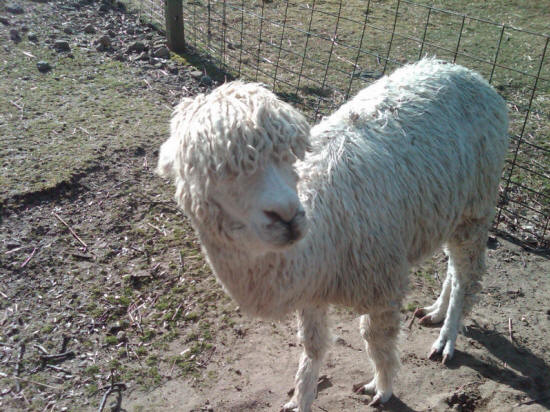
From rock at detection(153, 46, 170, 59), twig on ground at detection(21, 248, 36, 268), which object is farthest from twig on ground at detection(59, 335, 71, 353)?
rock at detection(153, 46, 170, 59)

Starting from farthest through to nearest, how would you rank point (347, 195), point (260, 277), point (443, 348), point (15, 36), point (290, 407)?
1. point (15, 36)
2. point (443, 348)
3. point (290, 407)
4. point (347, 195)
5. point (260, 277)

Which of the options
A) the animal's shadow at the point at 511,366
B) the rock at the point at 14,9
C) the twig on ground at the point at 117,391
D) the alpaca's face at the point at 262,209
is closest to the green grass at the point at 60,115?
the rock at the point at 14,9

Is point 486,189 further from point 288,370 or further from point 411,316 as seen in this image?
point 288,370

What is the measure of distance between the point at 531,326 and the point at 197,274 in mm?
2731

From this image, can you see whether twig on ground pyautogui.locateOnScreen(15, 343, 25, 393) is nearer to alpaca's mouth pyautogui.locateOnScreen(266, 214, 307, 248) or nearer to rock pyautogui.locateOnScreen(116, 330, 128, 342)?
rock pyautogui.locateOnScreen(116, 330, 128, 342)

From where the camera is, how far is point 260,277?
247 centimetres

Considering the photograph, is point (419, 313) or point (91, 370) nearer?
point (91, 370)

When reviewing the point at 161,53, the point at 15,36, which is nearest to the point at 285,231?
the point at 161,53

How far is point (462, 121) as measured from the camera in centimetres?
330

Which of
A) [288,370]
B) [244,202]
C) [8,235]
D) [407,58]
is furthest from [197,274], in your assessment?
[407,58]

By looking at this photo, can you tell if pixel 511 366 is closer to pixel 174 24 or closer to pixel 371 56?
pixel 371 56

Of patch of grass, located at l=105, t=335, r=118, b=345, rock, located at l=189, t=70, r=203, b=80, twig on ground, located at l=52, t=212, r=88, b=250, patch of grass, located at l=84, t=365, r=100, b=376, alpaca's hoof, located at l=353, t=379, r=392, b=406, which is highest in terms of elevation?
rock, located at l=189, t=70, r=203, b=80

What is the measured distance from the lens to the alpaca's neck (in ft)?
7.85

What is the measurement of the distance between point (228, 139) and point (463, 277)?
242 cm
